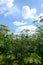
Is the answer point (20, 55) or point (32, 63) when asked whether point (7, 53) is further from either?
point (32, 63)

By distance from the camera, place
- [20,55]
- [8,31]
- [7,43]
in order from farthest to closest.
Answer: [8,31]
[7,43]
[20,55]

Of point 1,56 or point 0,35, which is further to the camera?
Result: point 0,35

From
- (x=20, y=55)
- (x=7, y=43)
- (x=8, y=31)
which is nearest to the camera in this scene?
(x=20, y=55)

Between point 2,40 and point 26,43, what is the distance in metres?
0.90

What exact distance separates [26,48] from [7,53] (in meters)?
0.66

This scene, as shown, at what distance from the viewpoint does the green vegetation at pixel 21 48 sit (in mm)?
6453

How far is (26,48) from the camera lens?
6582mm

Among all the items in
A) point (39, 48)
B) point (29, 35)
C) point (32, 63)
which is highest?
point (29, 35)

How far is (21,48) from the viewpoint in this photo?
21.5 feet

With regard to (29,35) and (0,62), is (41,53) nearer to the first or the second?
(29,35)

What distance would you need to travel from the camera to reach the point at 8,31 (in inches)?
299

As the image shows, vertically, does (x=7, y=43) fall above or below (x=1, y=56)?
above

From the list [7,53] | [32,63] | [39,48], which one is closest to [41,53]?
[39,48]

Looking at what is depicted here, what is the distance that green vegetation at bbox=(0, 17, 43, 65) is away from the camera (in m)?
6.45
